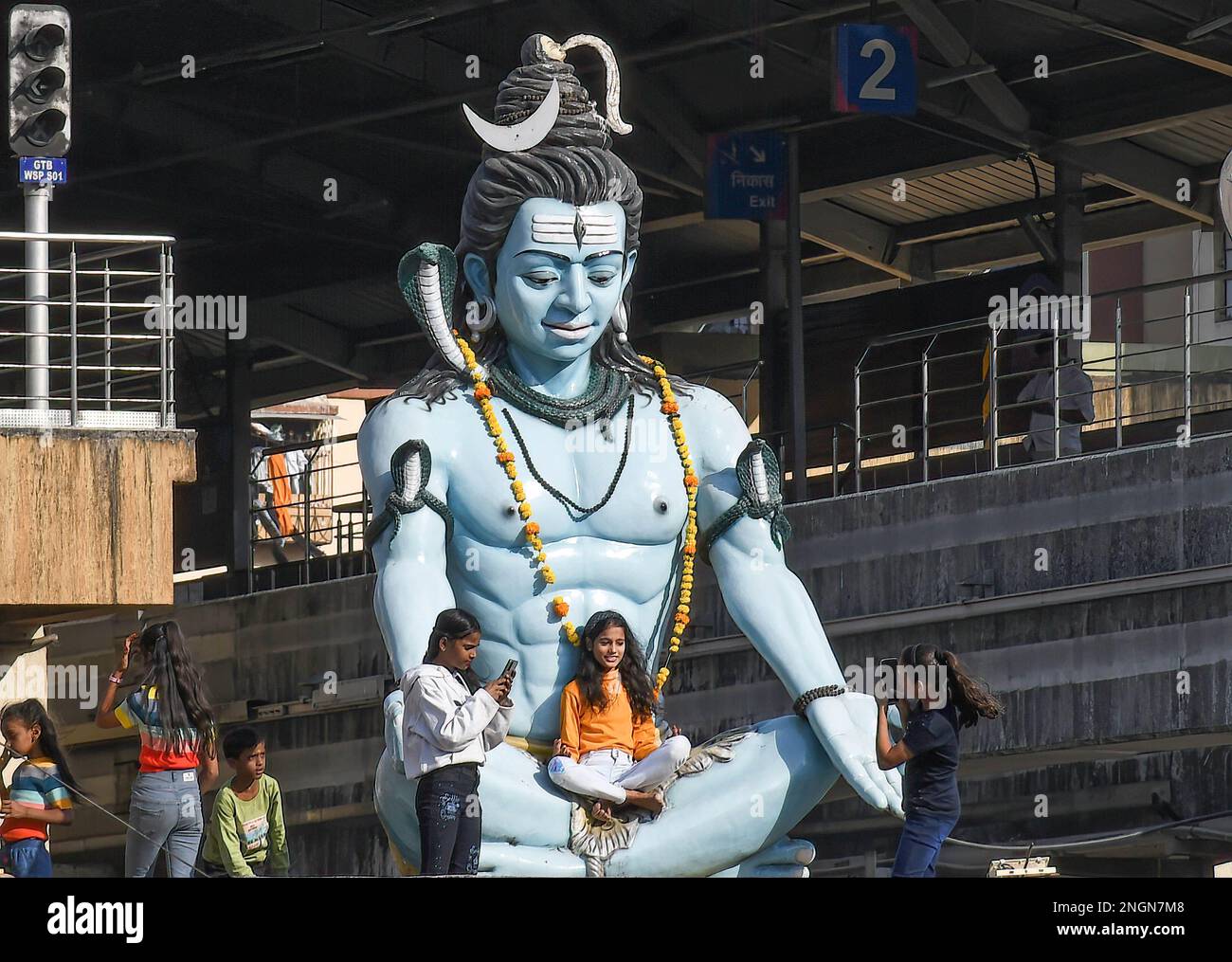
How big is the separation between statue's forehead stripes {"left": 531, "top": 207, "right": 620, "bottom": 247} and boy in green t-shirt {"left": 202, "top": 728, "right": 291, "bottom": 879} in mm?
2414

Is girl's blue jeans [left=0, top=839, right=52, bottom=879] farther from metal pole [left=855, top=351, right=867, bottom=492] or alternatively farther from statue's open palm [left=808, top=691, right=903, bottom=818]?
metal pole [left=855, top=351, right=867, bottom=492]

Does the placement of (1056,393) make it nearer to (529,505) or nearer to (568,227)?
(568,227)

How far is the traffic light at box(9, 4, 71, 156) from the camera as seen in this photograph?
43.2 ft

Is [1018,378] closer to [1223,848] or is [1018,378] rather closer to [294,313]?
[1223,848]

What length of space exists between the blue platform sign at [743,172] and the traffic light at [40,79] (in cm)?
662

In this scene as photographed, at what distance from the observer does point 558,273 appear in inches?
434

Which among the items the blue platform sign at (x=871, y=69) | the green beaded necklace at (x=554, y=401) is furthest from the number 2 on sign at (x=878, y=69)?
the green beaded necklace at (x=554, y=401)

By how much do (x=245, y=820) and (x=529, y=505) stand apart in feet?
6.55

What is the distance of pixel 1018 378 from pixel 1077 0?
2.47 m

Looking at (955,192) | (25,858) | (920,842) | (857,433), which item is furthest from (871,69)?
(25,858)

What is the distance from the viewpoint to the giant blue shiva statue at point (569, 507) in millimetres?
10617

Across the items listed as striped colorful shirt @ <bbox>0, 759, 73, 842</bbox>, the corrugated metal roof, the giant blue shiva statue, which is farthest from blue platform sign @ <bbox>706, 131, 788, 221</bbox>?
striped colorful shirt @ <bbox>0, 759, 73, 842</bbox>
